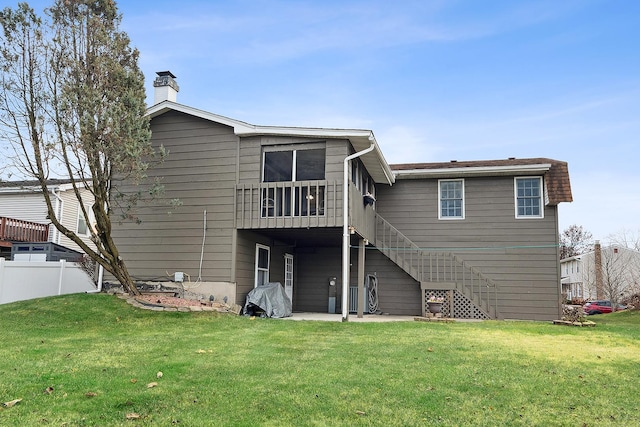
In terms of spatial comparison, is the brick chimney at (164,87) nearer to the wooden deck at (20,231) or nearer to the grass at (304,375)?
the grass at (304,375)

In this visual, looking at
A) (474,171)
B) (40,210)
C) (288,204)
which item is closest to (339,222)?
(288,204)

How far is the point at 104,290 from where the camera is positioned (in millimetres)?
12180

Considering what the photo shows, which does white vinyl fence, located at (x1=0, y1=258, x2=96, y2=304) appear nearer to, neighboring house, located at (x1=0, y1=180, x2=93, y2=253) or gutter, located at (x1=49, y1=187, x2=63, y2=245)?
gutter, located at (x1=49, y1=187, x2=63, y2=245)

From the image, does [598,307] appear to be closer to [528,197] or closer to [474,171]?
[528,197]

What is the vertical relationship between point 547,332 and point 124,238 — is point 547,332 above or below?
below

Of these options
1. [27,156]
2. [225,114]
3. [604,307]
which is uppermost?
[225,114]

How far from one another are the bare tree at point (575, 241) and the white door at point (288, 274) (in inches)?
1526

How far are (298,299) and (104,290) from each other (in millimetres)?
5845

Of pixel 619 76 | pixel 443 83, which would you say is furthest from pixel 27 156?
pixel 619 76

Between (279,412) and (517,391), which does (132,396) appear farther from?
(517,391)

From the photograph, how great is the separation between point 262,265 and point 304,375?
7.89m

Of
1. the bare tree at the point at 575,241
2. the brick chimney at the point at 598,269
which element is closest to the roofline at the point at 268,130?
the brick chimney at the point at 598,269

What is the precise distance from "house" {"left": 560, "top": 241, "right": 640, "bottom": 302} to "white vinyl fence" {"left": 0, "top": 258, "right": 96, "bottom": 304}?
27.8m

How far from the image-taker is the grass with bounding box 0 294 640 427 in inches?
155
